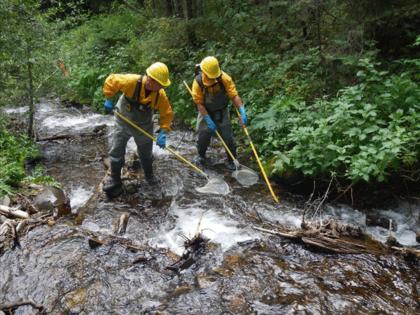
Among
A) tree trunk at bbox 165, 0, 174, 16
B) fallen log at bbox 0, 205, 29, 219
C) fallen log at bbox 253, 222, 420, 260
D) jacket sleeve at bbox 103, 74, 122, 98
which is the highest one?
tree trunk at bbox 165, 0, 174, 16

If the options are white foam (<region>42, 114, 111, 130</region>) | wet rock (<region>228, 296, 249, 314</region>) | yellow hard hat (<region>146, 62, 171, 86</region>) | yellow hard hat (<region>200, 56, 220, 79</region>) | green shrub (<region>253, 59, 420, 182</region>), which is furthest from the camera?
white foam (<region>42, 114, 111, 130</region>)

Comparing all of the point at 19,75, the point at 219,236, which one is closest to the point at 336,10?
the point at 219,236

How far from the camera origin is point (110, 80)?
6.33 meters

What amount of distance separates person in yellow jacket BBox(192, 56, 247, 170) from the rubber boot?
1957 millimetres

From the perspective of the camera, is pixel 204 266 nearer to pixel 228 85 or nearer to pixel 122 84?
pixel 122 84

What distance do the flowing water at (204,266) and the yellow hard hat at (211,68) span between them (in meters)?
2.14

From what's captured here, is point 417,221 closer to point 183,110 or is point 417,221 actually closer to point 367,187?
point 367,187

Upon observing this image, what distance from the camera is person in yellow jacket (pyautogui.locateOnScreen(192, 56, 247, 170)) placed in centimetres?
688

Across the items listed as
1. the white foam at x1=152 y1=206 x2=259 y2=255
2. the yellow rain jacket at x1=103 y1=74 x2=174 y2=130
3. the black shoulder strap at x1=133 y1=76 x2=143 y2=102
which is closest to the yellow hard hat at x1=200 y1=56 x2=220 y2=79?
the yellow rain jacket at x1=103 y1=74 x2=174 y2=130

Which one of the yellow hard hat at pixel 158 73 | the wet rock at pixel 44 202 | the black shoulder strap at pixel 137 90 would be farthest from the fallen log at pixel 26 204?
the yellow hard hat at pixel 158 73

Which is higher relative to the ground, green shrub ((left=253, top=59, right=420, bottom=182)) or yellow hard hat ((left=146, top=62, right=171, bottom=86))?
yellow hard hat ((left=146, top=62, right=171, bottom=86))

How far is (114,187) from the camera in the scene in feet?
22.5

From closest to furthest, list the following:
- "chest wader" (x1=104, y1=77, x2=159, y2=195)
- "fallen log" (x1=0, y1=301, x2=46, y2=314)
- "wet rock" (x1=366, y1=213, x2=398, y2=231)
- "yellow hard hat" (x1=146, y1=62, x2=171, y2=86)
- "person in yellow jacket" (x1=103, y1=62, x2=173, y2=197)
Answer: "fallen log" (x1=0, y1=301, x2=46, y2=314), "wet rock" (x1=366, y1=213, x2=398, y2=231), "yellow hard hat" (x1=146, y1=62, x2=171, y2=86), "person in yellow jacket" (x1=103, y1=62, x2=173, y2=197), "chest wader" (x1=104, y1=77, x2=159, y2=195)

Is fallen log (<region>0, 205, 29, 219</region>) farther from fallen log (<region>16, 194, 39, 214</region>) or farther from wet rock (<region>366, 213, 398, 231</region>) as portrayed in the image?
wet rock (<region>366, 213, 398, 231</region>)
